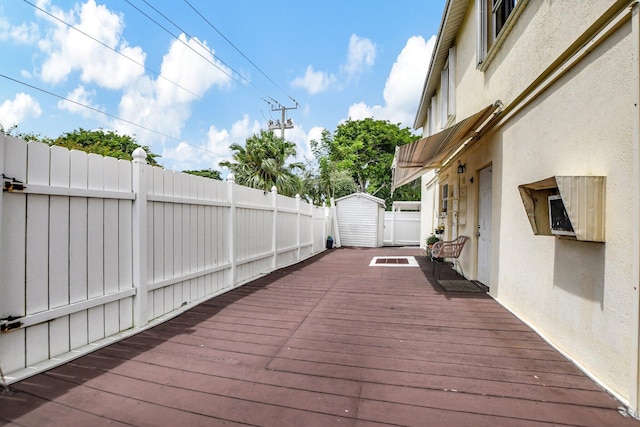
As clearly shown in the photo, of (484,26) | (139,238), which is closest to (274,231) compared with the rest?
(139,238)

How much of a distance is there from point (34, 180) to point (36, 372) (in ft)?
5.06

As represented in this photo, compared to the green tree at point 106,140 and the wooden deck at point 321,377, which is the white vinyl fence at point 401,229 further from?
the green tree at point 106,140

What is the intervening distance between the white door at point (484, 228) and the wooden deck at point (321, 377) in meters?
1.74

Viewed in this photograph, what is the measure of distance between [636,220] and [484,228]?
13.8ft

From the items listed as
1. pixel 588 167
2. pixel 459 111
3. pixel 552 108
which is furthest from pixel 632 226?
pixel 459 111

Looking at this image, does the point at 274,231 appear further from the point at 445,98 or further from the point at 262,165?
the point at 262,165

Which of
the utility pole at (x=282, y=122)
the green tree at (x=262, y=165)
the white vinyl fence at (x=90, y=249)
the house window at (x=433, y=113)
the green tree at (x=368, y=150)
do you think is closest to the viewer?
the white vinyl fence at (x=90, y=249)

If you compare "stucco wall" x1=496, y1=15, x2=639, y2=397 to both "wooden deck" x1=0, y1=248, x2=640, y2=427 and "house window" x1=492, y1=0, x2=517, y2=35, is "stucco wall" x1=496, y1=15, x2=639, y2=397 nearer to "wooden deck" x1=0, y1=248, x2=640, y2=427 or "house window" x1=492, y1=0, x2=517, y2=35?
"wooden deck" x1=0, y1=248, x2=640, y2=427

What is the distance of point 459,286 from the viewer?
19.8 ft

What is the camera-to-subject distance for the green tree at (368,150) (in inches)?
1117

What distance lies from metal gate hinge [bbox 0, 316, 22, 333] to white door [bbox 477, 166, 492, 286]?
628 cm

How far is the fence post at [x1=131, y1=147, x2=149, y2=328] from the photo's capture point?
3.64 metres

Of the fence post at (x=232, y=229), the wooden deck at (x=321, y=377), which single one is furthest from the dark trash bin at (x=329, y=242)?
the wooden deck at (x=321, y=377)

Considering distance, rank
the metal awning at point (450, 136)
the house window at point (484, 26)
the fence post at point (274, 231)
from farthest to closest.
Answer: the fence post at point (274, 231), the house window at point (484, 26), the metal awning at point (450, 136)
